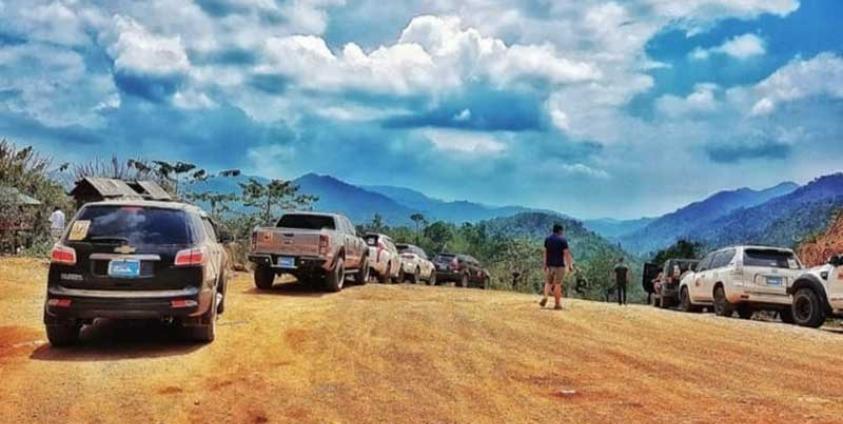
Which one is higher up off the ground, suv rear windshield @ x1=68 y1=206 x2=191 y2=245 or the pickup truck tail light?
the pickup truck tail light

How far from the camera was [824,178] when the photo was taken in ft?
429

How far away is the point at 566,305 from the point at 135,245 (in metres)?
11.2

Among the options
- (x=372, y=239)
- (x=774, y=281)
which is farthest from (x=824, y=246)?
(x=372, y=239)

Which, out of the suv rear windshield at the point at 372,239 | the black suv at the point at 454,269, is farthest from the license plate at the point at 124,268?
the black suv at the point at 454,269

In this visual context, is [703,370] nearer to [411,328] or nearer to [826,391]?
[826,391]

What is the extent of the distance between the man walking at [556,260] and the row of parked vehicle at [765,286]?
4.09 meters

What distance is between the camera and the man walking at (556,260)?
1772 cm

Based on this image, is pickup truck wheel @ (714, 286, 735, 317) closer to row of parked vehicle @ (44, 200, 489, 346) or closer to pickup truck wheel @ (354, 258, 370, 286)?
Result: pickup truck wheel @ (354, 258, 370, 286)

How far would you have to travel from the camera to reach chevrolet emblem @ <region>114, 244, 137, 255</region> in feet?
33.2

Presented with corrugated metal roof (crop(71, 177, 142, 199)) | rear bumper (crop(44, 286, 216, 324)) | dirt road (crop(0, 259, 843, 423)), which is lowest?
dirt road (crop(0, 259, 843, 423))

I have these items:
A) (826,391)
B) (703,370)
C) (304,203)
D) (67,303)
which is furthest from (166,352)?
(304,203)

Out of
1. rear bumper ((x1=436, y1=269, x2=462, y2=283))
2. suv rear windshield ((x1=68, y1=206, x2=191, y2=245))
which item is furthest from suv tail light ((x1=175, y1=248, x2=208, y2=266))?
rear bumper ((x1=436, y1=269, x2=462, y2=283))

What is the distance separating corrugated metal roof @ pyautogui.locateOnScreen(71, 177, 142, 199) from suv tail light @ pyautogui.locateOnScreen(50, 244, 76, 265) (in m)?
21.2

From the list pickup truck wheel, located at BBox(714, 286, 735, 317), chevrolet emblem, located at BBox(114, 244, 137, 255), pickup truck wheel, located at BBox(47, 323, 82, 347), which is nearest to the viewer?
chevrolet emblem, located at BBox(114, 244, 137, 255)
